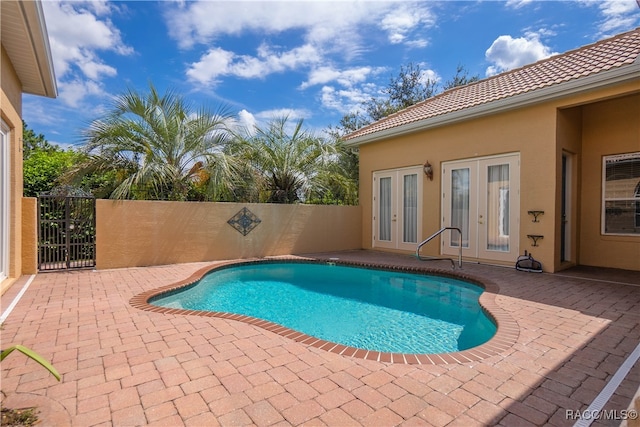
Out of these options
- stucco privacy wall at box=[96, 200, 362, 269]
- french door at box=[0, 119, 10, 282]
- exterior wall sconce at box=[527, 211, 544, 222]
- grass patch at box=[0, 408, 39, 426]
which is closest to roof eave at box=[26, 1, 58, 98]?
french door at box=[0, 119, 10, 282]

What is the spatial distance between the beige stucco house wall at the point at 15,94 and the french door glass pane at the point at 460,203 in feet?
33.0

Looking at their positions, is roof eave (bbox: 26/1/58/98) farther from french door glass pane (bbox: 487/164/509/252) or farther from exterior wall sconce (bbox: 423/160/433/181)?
french door glass pane (bbox: 487/164/509/252)

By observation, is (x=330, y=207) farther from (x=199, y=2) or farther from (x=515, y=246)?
(x=199, y=2)

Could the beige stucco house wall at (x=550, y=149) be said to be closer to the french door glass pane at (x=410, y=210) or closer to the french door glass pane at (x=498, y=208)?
the french door glass pane at (x=498, y=208)

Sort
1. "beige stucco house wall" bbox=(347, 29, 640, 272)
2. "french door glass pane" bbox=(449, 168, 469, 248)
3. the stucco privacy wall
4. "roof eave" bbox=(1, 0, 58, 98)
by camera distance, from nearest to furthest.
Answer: "roof eave" bbox=(1, 0, 58, 98), "beige stucco house wall" bbox=(347, 29, 640, 272), the stucco privacy wall, "french door glass pane" bbox=(449, 168, 469, 248)

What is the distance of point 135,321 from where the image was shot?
4.58 m

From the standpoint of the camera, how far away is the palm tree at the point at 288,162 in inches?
480

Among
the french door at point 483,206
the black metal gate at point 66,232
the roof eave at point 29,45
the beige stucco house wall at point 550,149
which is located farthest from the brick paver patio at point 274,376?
A: the roof eave at point 29,45

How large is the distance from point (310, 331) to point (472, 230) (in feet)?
21.9

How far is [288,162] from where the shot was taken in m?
12.6

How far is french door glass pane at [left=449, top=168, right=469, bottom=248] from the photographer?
992cm

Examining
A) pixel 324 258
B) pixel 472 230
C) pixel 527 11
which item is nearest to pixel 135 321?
pixel 324 258

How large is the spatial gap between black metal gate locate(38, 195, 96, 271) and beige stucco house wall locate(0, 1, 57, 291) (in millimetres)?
429

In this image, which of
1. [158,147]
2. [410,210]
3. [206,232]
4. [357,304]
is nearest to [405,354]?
[357,304]
